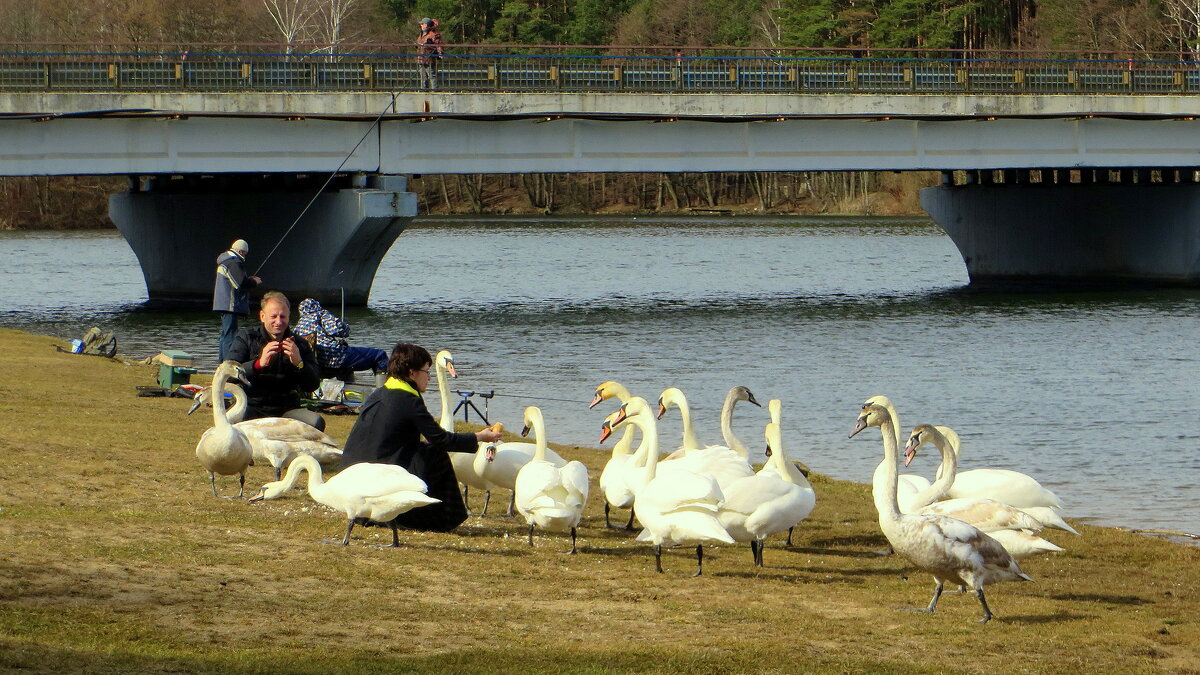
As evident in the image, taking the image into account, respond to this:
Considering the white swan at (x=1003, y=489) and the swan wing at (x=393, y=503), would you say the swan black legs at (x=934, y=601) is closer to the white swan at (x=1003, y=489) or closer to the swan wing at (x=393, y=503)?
the white swan at (x=1003, y=489)

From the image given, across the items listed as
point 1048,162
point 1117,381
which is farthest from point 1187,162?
point 1117,381

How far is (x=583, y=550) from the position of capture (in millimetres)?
10812

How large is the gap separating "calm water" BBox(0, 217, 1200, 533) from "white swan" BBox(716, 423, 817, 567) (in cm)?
490

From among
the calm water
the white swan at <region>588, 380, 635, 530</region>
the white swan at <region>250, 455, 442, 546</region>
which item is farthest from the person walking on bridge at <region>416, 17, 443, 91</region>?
the white swan at <region>250, 455, 442, 546</region>

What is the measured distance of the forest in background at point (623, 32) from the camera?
87.8 m

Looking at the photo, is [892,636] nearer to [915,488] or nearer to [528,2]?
Result: [915,488]

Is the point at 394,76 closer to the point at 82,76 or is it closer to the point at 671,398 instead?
the point at 82,76

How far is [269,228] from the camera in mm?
40844

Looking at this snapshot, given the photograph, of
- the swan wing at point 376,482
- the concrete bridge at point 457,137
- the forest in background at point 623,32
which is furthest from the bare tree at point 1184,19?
the swan wing at point 376,482

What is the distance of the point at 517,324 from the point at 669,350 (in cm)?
701

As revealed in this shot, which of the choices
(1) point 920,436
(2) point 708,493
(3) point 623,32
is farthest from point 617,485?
(3) point 623,32

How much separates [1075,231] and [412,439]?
40.3 meters

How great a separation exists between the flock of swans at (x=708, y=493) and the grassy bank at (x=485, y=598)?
0.29 m

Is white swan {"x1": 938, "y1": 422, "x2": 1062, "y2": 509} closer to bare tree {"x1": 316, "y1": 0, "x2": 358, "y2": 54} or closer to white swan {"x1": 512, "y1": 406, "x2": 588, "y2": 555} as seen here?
white swan {"x1": 512, "y1": 406, "x2": 588, "y2": 555}
